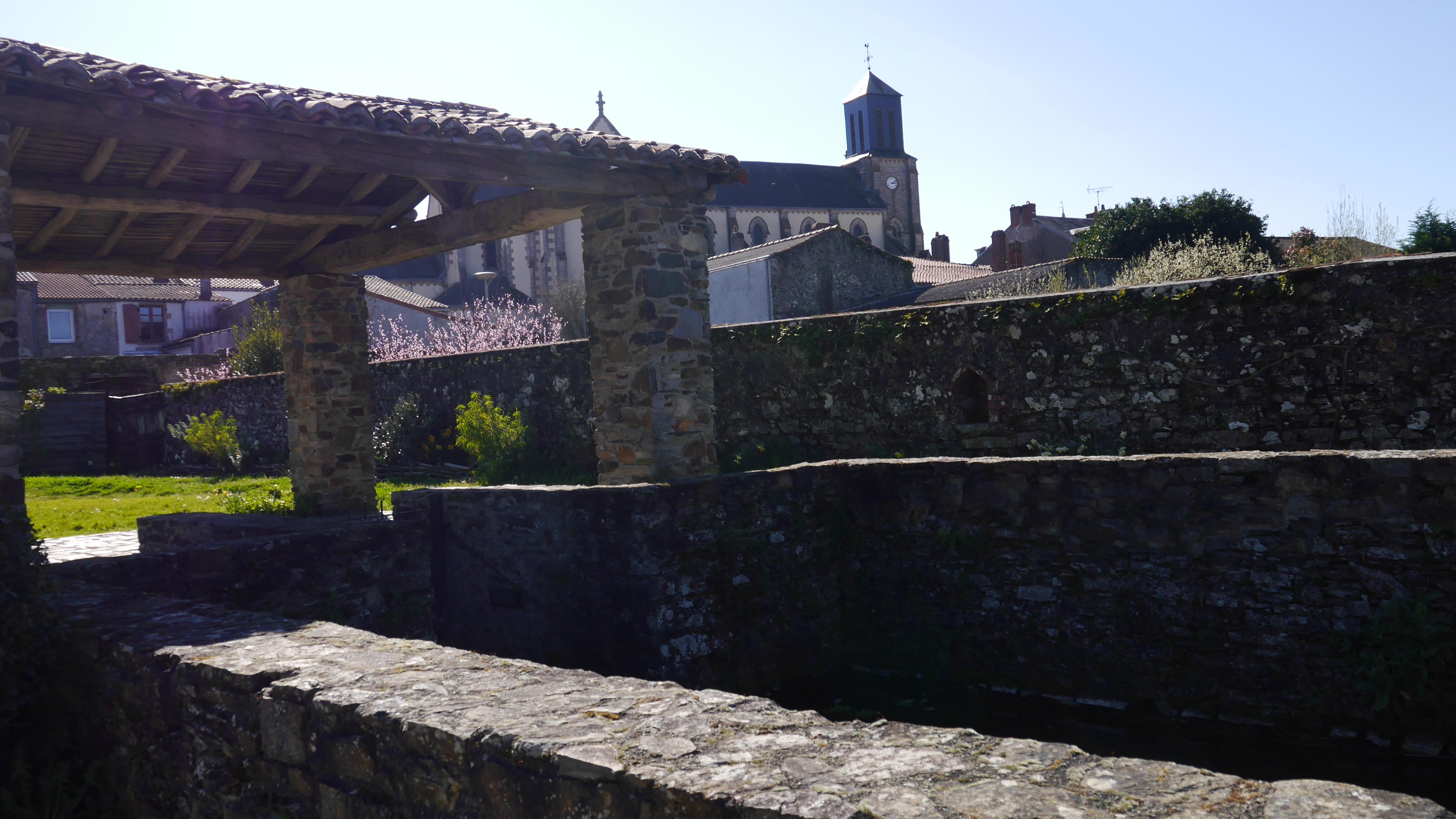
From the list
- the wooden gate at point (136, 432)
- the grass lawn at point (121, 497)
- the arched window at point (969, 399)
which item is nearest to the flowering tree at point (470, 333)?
the grass lawn at point (121, 497)

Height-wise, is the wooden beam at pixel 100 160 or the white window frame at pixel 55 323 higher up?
the white window frame at pixel 55 323

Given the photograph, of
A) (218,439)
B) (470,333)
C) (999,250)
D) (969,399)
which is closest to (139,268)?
(969,399)

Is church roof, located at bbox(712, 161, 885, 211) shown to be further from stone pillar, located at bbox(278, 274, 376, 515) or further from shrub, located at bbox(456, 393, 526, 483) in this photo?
stone pillar, located at bbox(278, 274, 376, 515)

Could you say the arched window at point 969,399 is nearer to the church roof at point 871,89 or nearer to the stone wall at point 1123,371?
the stone wall at point 1123,371

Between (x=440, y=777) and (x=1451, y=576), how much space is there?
5126 millimetres

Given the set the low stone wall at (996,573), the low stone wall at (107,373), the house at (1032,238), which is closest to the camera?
the low stone wall at (996,573)

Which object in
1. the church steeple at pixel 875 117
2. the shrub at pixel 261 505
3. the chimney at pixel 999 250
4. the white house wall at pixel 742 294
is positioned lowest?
the shrub at pixel 261 505

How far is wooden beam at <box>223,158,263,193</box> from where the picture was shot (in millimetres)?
6477

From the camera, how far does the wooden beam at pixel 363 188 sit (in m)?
7.48

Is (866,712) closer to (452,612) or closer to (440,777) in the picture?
(452,612)

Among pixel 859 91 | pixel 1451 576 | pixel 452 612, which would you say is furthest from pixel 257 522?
pixel 859 91

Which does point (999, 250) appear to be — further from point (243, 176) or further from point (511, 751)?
point (511, 751)

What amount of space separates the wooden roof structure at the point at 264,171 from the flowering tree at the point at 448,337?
540 centimetres

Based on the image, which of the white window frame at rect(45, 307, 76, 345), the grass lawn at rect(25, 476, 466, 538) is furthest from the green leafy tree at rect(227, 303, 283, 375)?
the white window frame at rect(45, 307, 76, 345)
